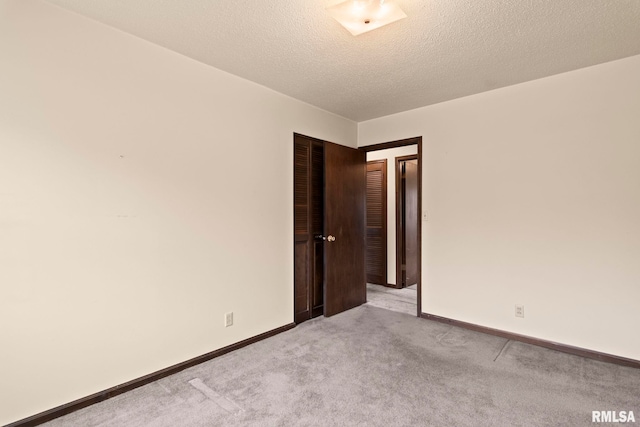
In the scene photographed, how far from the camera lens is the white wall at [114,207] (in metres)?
1.82

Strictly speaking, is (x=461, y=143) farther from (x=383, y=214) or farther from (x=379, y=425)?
(x=379, y=425)

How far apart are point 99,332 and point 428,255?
3130 millimetres

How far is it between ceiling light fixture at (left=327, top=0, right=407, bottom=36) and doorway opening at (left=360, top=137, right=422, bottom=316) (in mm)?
3085

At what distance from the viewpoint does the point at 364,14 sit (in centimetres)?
190

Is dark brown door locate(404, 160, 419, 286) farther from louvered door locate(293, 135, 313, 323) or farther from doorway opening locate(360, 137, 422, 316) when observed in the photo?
louvered door locate(293, 135, 313, 323)

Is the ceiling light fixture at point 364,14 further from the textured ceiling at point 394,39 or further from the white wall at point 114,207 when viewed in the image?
the white wall at point 114,207

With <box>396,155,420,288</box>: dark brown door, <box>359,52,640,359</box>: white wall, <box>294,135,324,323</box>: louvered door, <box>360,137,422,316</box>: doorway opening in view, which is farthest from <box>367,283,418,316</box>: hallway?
<box>294,135,324,323</box>: louvered door

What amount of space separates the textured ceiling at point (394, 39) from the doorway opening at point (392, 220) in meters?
2.07

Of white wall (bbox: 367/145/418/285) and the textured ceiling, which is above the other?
the textured ceiling

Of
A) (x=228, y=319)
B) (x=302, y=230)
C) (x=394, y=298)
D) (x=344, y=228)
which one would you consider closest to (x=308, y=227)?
(x=302, y=230)

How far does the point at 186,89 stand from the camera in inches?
100

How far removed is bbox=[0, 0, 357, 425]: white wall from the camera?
1.82 m

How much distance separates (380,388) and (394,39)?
2.44 meters

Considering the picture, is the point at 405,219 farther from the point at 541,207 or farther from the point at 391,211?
the point at 541,207
